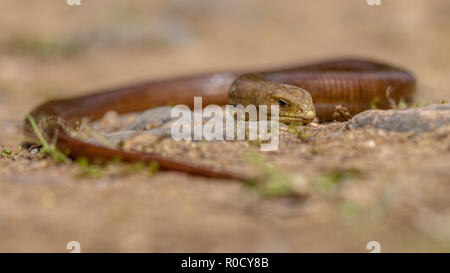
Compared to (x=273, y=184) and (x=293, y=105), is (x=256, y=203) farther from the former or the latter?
(x=293, y=105)

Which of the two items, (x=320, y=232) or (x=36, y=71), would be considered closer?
(x=320, y=232)

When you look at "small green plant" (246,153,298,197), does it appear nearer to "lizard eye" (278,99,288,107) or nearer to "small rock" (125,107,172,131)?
"lizard eye" (278,99,288,107)

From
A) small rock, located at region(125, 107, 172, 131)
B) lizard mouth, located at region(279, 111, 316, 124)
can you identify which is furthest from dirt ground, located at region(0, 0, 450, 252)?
small rock, located at region(125, 107, 172, 131)

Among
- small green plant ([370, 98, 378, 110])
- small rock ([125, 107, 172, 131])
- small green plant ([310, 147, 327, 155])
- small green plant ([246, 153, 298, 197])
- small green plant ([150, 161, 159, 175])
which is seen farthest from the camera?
small green plant ([370, 98, 378, 110])

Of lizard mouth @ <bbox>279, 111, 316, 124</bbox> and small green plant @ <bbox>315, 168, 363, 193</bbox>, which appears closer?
small green plant @ <bbox>315, 168, 363, 193</bbox>

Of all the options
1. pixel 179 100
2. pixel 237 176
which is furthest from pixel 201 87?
pixel 237 176

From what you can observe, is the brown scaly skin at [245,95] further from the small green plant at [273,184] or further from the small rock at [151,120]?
the small rock at [151,120]

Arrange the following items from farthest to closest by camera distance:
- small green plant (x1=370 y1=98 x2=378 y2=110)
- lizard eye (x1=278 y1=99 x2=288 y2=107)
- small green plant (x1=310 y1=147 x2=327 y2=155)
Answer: small green plant (x1=370 y1=98 x2=378 y2=110)
lizard eye (x1=278 y1=99 x2=288 y2=107)
small green plant (x1=310 y1=147 x2=327 y2=155)
